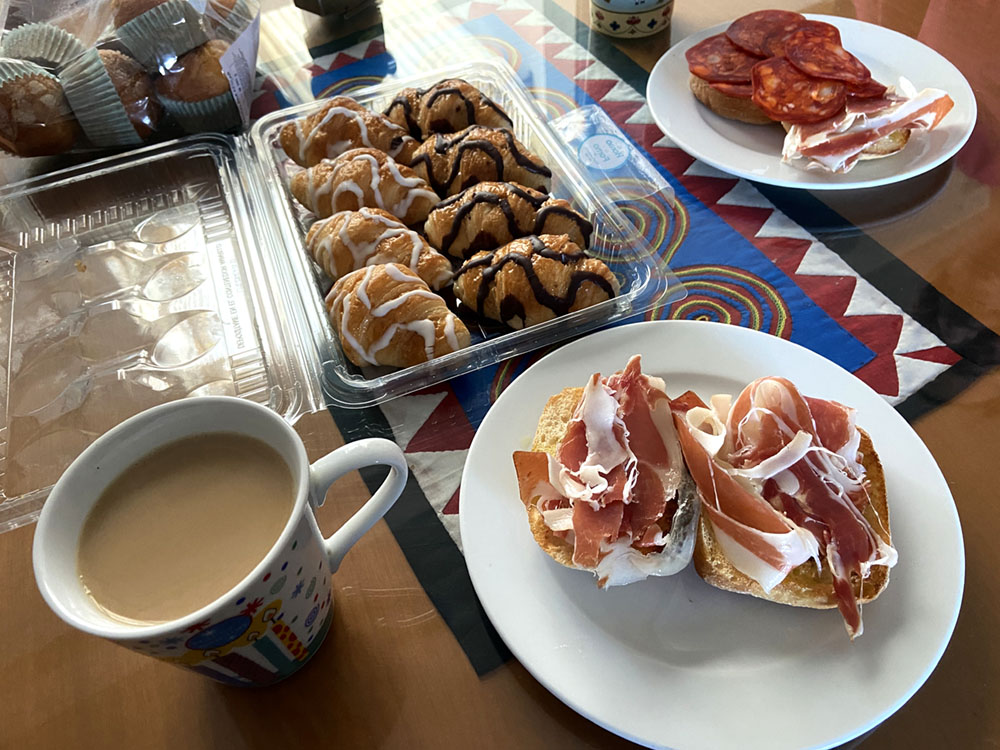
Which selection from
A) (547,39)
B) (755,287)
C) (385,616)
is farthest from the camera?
(547,39)

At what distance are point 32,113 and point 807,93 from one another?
4.83ft

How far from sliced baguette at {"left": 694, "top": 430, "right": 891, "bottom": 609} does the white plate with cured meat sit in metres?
0.02

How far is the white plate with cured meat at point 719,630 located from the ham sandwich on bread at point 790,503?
32 millimetres

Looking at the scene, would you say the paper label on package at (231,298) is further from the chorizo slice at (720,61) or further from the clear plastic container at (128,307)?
the chorizo slice at (720,61)

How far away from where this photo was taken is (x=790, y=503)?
747mm

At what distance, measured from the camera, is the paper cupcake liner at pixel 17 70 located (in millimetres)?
1348

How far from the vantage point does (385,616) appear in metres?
0.81

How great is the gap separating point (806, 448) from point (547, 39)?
1339 millimetres

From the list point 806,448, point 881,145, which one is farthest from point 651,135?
point 806,448

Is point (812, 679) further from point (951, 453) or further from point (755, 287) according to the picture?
point (755, 287)

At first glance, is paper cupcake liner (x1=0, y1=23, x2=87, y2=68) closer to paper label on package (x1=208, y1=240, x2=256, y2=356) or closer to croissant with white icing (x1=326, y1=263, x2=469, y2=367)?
paper label on package (x1=208, y1=240, x2=256, y2=356)

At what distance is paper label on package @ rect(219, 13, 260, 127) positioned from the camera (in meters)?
1.46

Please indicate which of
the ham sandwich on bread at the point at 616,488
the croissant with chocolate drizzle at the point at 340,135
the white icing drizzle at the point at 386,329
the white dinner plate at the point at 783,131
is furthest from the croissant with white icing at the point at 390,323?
the white dinner plate at the point at 783,131

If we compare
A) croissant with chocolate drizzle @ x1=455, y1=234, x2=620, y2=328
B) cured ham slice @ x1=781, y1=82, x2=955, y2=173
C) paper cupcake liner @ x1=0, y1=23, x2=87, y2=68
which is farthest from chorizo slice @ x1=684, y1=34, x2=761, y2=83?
paper cupcake liner @ x1=0, y1=23, x2=87, y2=68
